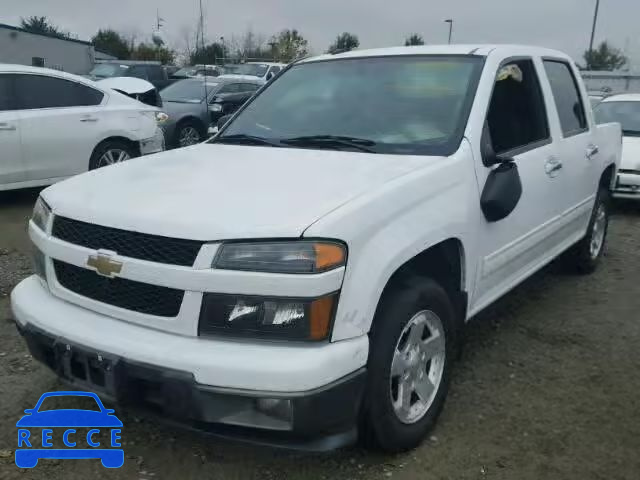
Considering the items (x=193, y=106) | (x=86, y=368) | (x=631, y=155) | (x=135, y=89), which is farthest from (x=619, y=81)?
(x=86, y=368)

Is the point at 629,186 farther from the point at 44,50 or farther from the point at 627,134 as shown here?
the point at 44,50

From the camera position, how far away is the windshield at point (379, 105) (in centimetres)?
329

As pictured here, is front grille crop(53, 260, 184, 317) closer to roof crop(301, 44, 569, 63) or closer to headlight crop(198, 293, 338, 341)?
headlight crop(198, 293, 338, 341)

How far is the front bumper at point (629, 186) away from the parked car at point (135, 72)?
46.5 feet

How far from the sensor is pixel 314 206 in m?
2.43

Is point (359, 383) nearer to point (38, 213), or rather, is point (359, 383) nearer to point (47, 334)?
point (47, 334)

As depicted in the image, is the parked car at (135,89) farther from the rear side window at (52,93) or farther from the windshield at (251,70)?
the windshield at (251,70)

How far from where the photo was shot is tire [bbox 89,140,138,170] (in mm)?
7773

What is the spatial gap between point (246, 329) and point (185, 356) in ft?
0.77

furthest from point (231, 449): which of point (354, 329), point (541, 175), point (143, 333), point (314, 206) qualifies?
point (541, 175)

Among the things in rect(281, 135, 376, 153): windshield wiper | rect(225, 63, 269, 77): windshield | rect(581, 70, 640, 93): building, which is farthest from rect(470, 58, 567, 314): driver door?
rect(581, 70, 640, 93): building

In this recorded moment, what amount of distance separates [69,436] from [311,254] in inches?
61.9

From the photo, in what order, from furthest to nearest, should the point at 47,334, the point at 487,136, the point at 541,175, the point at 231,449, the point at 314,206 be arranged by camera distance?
the point at 541,175
the point at 487,136
the point at 231,449
the point at 47,334
the point at 314,206

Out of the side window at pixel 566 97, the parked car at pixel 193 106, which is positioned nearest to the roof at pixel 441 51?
the side window at pixel 566 97
